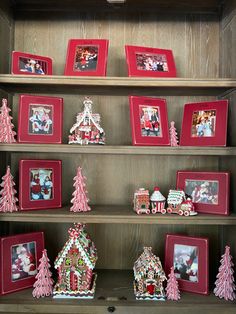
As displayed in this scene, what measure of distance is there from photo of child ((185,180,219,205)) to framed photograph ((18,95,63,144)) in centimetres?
74

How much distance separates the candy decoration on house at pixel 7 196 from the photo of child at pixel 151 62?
2.90 feet

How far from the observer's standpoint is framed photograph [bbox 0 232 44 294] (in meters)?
1.62

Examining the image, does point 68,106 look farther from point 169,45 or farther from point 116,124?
point 169,45

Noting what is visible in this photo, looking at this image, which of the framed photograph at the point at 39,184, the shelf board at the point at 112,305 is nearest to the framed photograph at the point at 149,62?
the framed photograph at the point at 39,184

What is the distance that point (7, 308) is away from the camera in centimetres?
153

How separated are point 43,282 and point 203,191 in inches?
36.8

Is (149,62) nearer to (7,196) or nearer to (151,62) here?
(151,62)

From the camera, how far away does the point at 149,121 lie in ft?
5.66

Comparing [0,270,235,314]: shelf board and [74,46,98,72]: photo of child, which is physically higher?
[74,46,98,72]: photo of child

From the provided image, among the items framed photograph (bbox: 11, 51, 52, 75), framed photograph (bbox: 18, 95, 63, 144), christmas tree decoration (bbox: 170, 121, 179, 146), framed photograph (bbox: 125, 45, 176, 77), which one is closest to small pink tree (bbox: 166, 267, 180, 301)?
christmas tree decoration (bbox: 170, 121, 179, 146)

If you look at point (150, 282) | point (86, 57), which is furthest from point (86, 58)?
point (150, 282)

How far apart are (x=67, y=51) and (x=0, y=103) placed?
463 mm

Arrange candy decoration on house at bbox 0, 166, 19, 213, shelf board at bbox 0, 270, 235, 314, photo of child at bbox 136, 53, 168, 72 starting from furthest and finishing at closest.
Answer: photo of child at bbox 136, 53, 168, 72 < candy decoration on house at bbox 0, 166, 19, 213 < shelf board at bbox 0, 270, 235, 314

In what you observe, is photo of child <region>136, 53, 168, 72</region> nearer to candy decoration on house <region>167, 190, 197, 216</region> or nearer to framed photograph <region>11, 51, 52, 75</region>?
framed photograph <region>11, 51, 52, 75</region>
